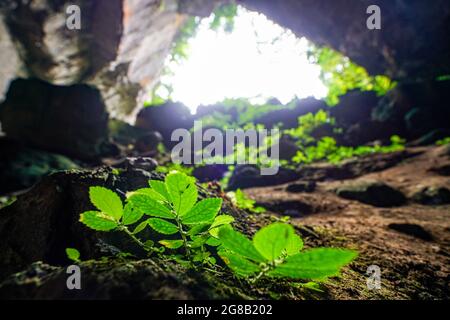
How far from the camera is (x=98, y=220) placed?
3.30 ft

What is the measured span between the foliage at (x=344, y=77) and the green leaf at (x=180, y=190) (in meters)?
13.0

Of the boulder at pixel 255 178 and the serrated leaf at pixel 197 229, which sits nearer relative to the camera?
the serrated leaf at pixel 197 229

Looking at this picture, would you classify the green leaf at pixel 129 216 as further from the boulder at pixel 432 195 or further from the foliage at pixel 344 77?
the foliage at pixel 344 77

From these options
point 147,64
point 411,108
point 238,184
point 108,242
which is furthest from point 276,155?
point 147,64

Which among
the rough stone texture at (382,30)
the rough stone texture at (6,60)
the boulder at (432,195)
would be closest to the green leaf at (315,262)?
the boulder at (432,195)

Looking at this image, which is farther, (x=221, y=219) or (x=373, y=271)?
(x=373, y=271)

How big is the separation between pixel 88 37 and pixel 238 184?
8463 millimetres

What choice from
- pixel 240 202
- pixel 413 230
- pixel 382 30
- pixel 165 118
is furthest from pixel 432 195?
pixel 165 118

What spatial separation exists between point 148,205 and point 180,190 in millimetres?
127

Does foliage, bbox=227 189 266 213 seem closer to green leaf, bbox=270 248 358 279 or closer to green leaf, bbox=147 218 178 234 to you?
green leaf, bbox=147 218 178 234

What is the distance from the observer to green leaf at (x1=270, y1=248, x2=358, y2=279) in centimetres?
71

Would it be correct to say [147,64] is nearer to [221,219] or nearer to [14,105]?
[14,105]

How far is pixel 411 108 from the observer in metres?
10.6

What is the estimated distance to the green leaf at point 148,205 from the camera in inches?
37.4
